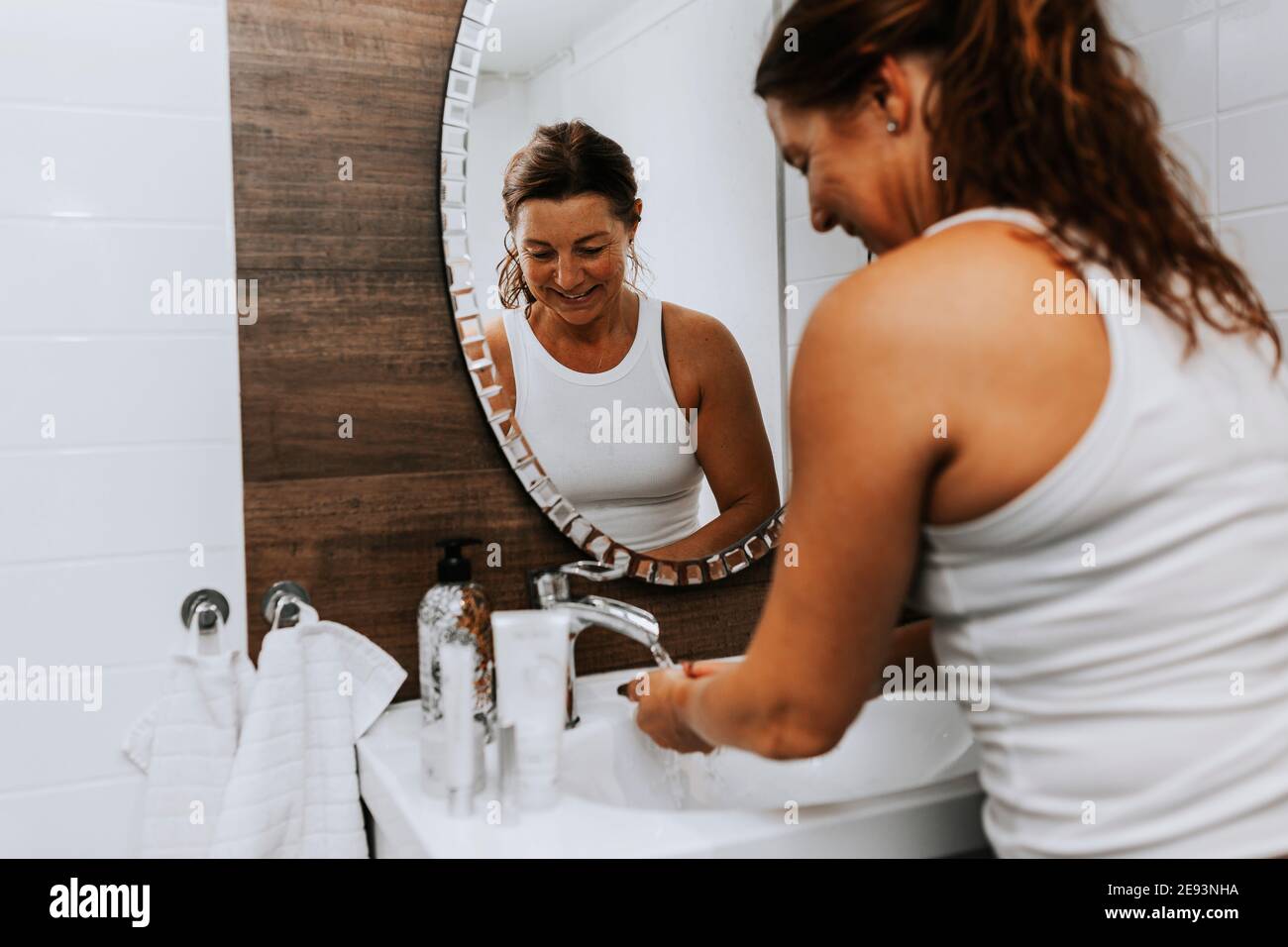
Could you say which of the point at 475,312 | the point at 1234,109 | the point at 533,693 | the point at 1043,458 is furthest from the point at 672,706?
the point at 1234,109

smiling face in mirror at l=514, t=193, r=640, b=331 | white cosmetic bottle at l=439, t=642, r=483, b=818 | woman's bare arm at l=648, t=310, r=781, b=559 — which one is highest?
smiling face in mirror at l=514, t=193, r=640, b=331

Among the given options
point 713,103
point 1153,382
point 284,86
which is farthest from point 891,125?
point 284,86

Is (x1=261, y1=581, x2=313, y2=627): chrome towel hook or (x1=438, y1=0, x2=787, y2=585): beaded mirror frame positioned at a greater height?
(x1=438, y1=0, x2=787, y2=585): beaded mirror frame

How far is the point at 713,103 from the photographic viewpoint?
117cm

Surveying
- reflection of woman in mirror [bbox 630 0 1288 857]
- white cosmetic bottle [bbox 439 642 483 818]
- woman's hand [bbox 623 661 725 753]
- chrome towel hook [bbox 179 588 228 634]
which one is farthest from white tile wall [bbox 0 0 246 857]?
reflection of woman in mirror [bbox 630 0 1288 857]

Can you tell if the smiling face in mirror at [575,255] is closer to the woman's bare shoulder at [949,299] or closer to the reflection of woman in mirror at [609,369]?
the reflection of woman in mirror at [609,369]

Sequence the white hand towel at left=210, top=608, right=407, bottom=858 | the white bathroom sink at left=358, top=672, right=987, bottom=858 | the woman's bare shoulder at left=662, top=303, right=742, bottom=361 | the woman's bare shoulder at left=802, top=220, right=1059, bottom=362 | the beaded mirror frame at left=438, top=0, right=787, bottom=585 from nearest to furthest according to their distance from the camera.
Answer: the woman's bare shoulder at left=802, top=220, right=1059, bottom=362 < the white bathroom sink at left=358, top=672, right=987, bottom=858 < the white hand towel at left=210, top=608, right=407, bottom=858 < the beaded mirror frame at left=438, top=0, right=787, bottom=585 < the woman's bare shoulder at left=662, top=303, right=742, bottom=361

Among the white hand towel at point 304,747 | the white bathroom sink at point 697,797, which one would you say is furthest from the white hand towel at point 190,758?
the white bathroom sink at point 697,797

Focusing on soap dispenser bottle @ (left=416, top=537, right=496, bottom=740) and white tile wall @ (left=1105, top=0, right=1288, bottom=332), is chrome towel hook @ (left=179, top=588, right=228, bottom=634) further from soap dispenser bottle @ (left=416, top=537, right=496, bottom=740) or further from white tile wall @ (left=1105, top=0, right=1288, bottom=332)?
white tile wall @ (left=1105, top=0, right=1288, bottom=332)

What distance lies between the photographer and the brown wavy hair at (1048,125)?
653 mm

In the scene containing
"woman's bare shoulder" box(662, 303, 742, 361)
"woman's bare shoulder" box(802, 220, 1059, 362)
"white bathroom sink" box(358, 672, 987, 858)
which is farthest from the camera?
"woman's bare shoulder" box(662, 303, 742, 361)

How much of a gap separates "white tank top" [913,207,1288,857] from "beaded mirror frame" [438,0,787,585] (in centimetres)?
53

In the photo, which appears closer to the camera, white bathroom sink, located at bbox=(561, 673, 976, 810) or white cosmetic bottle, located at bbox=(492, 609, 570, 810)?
white cosmetic bottle, located at bbox=(492, 609, 570, 810)

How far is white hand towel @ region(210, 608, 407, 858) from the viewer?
937 millimetres
